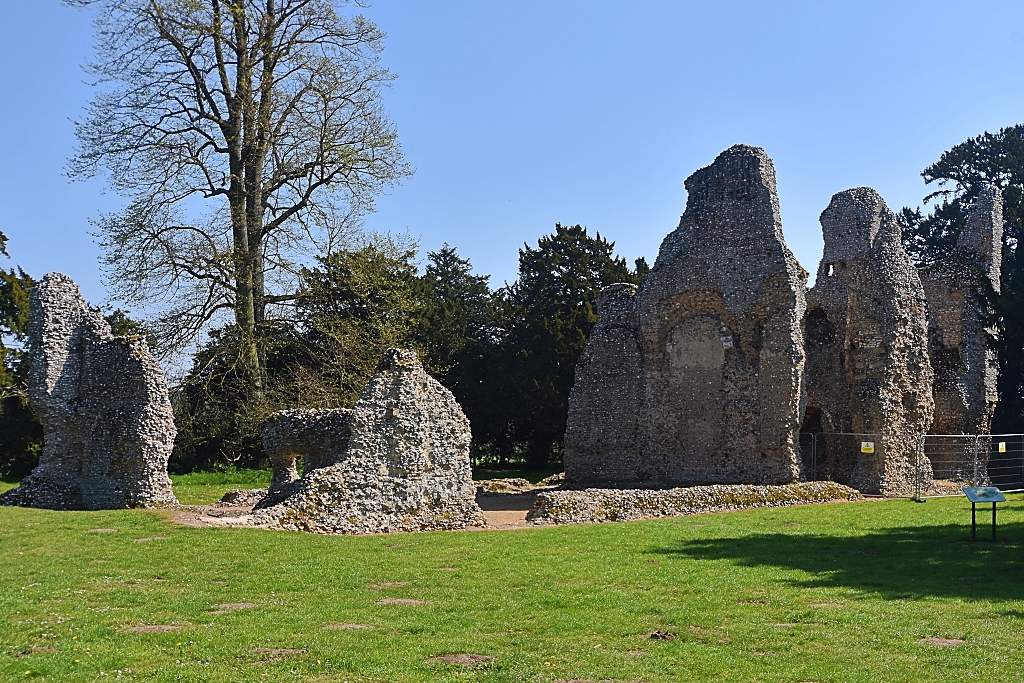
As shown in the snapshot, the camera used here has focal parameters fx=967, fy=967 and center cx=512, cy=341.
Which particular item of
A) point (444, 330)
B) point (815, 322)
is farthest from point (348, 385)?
point (815, 322)

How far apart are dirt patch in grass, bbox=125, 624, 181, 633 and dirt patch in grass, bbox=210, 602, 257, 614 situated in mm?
737

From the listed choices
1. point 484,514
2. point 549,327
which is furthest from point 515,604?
point 549,327

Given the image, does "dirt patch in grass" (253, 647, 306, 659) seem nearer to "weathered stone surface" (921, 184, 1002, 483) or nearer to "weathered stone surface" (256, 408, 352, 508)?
"weathered stone surface" (256, 408, 352, 508)

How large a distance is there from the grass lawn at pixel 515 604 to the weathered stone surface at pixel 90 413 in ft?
13.3

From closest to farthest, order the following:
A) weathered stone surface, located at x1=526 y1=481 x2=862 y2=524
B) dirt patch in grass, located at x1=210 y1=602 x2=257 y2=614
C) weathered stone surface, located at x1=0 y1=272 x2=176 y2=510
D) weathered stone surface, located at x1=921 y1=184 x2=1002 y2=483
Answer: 1. dirt patch in grass, located at x1=210 y1=602 x2=257 y2=614
2. weathered stone surface, located at x1=526 y1=481 x2=862 y2=524
3. weathered stone surface, located at x1=0 y1=272 x2=176 y2=510
4. weathered stone surface, located at x1=921 y1=184 x2=1002 y2=483

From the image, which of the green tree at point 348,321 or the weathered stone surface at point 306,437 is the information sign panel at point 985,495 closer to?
the weathered stone surface at point 306,437

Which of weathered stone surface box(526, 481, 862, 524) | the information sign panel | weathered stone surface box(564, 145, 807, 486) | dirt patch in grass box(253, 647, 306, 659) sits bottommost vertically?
dirt patch in grass box(253, 647, 306, 659)

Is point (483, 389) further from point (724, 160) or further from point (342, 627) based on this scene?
point (342, 627)

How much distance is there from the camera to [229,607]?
9820 millimetres

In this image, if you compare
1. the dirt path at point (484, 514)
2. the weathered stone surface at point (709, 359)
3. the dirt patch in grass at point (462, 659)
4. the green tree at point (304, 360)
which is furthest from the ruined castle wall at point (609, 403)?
the dirt patch in grass at point (462, 659)

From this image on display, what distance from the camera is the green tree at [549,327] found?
130ft

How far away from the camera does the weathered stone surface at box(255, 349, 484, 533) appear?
16.5 metres

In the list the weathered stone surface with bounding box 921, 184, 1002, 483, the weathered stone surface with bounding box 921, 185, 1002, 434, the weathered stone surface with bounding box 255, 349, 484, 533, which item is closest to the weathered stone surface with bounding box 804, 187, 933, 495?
the weathered stone surface with bounding box 921, 184, 1002, 483

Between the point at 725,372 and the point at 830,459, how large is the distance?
4495mm
